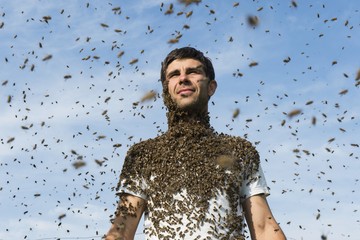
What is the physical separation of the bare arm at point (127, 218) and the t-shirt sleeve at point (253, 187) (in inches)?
54.4

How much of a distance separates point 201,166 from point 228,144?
0.58 m

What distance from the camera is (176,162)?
25.4ft

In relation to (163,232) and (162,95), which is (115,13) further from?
(163,232)

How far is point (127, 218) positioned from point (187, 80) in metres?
2.14

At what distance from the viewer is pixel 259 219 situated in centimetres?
766

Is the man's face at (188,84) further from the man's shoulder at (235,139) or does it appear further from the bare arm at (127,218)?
the bare arm at (127,218)

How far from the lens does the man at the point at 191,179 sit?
24.0ft

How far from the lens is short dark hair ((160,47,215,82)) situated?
338 inches

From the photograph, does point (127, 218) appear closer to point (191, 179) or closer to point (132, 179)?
point (132, 179)

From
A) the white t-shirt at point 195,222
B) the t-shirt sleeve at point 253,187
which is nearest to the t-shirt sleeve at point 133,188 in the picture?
the white t-shirt at point 195,222

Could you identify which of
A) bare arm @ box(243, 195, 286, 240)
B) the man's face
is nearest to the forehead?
the man's face

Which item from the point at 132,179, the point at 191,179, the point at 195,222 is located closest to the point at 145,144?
the point at 132,179

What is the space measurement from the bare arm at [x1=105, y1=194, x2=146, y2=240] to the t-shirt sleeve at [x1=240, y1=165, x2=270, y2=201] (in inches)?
54.4

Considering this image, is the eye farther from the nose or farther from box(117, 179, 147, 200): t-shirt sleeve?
box(117, 179, 147, 200): t-shirt sleeve
